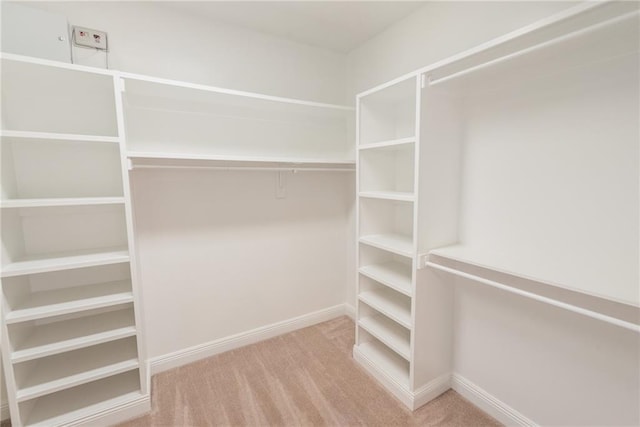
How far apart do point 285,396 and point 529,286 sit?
5.21 feet

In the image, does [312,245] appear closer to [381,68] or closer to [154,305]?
[154,305]

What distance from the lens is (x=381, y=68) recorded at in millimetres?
2316

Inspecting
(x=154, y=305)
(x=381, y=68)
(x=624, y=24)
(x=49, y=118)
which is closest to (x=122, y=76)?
(x=49, y=118)

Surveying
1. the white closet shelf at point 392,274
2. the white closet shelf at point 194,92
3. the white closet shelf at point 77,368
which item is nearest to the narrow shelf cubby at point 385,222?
the white closet shelf at point 392,274

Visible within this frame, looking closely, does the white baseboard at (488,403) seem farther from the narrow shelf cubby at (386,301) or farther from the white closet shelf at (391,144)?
the white closet shelf at (391,144)

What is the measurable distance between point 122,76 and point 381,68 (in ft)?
5.93

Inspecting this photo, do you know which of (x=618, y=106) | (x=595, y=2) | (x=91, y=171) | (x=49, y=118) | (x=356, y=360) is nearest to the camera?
(x=595, y=2)

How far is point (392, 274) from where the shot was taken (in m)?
2.02

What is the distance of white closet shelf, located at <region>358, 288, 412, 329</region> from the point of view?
1.83m

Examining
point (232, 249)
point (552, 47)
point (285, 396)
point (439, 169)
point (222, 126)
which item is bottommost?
point (285, 396)

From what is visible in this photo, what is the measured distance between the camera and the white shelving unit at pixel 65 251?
1.46 m

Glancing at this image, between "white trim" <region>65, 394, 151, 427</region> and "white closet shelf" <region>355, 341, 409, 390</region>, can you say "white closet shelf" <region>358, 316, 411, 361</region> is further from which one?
"white trim" <region>65, 394, 151, 427</region>

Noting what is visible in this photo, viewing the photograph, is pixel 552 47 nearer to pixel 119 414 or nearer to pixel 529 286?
pixel 529 286

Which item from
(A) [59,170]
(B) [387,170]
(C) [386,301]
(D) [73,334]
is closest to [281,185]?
(B) [387,170]
